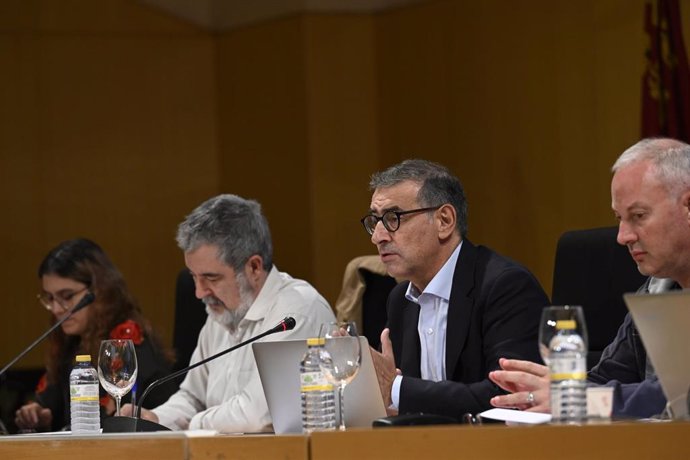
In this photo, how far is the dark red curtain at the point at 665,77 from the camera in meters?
5.12

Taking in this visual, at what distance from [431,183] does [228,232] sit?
859 millimetres

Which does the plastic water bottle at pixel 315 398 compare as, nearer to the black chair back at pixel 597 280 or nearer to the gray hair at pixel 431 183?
the gray hair at pixel 431 183

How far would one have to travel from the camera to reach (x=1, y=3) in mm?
6719

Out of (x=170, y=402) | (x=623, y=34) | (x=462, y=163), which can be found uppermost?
(x=623, y=34)

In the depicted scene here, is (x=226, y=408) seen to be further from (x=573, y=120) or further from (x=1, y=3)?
(x=1, y=3)

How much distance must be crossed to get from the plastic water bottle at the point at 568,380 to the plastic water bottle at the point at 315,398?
468 millimetres

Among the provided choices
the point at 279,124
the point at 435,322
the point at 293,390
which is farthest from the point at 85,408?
the point at 279,124

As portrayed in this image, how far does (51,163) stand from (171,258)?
0.80 m

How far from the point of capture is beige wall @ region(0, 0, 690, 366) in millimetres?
5945

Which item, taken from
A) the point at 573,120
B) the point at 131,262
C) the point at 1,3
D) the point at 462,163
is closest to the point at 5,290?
the point at 131,262

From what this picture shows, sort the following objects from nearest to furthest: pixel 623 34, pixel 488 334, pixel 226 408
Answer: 1. pixel 488 334
2. pixel 226 408
3. pixel 623 34

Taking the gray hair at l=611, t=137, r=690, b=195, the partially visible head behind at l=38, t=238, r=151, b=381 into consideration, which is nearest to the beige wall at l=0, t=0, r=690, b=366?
the partially visible head behind at l=38, t=238, r=151, b=381

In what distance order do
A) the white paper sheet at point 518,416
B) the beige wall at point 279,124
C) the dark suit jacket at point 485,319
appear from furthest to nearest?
1. the beige wall at point 279,124
2. the dark suit jacket at point 485,319
3. the white paper sheet at point 518,416

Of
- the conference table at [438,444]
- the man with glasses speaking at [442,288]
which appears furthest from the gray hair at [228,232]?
the conference table at [438,444]
